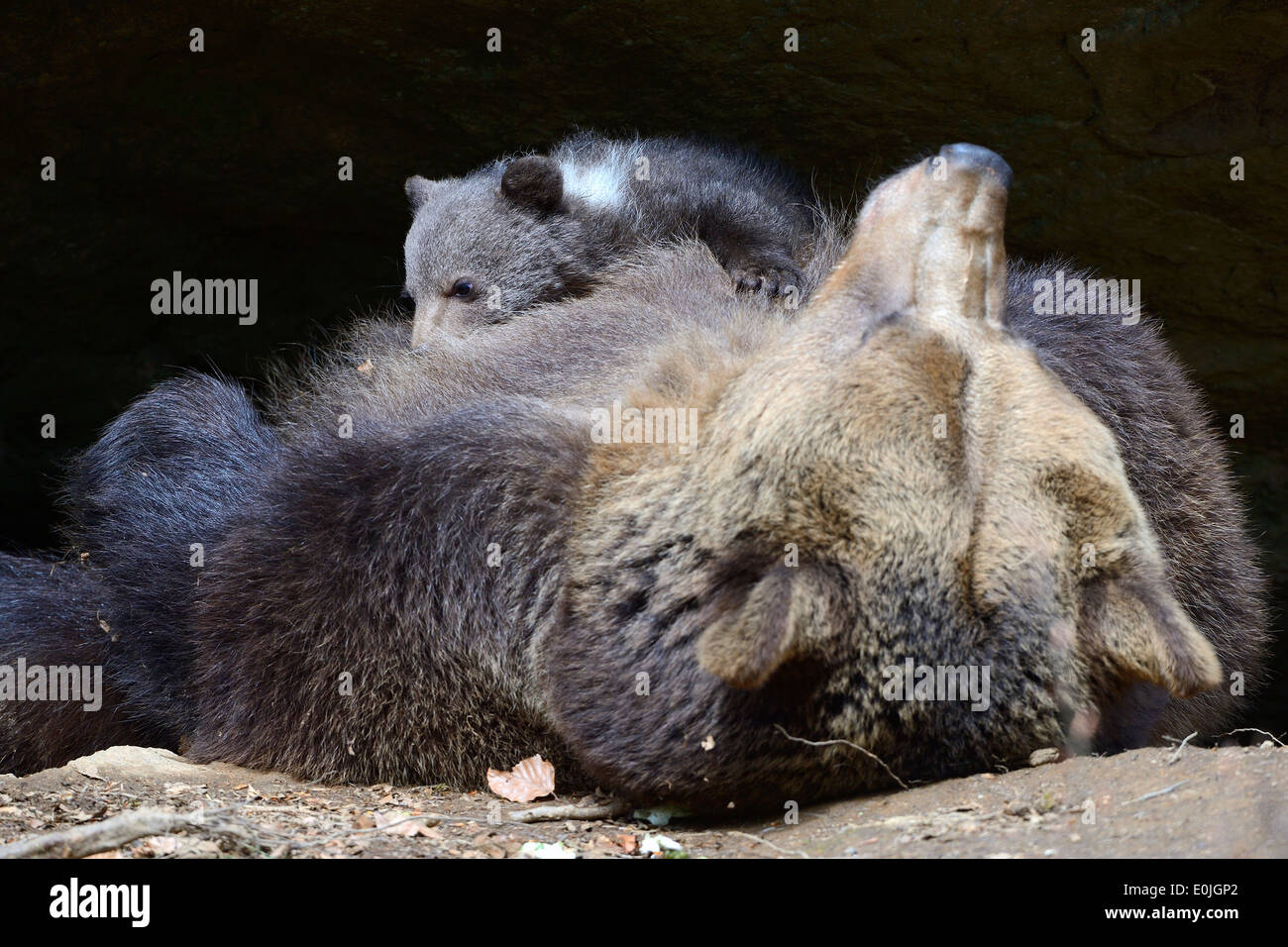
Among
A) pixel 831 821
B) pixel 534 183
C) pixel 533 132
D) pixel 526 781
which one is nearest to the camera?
pixel 831 821

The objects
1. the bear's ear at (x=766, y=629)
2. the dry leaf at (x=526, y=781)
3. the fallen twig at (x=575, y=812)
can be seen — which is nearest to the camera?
the bear's ear at (x=766, y=629)

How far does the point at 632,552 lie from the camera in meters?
3.27

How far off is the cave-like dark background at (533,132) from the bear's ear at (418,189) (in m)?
0.31

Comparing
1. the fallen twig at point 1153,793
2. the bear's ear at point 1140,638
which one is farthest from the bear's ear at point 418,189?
the fallen twig at point 1153,793

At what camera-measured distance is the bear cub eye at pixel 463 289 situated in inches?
218

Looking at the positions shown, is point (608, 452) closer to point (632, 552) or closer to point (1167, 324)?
point (632, 552)

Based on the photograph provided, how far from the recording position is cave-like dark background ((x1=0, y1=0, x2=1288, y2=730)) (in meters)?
5.03

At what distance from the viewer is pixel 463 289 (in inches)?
219

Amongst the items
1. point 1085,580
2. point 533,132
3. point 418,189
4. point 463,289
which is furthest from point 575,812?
point 533,132

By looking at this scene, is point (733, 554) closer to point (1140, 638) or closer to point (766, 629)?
point (766, 629)

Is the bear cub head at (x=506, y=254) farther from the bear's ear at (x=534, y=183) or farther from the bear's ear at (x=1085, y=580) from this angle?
the bear's ear at (x=1085, y=580)

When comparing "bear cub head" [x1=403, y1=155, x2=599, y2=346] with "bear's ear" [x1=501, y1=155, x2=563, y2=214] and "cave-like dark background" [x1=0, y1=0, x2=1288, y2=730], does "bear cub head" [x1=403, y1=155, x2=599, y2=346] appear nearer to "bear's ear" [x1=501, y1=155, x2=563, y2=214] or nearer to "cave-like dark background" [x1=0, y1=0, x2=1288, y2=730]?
"bear's ear" [x1=501, y1=155, x2=563, y2=214]

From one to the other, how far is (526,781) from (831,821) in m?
0.99

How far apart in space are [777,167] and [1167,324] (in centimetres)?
218
